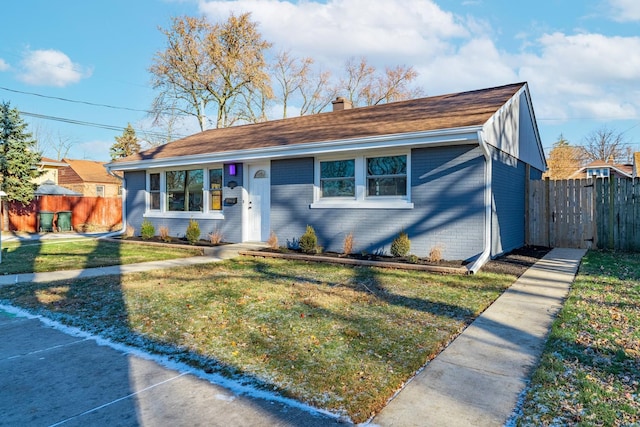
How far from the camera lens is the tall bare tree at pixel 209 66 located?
2736 cm

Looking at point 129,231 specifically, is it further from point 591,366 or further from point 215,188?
point 591,366

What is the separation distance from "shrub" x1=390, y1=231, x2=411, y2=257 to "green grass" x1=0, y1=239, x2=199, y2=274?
17.6ft

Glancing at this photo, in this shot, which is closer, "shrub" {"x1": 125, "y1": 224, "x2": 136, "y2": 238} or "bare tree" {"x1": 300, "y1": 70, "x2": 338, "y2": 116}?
"shrub" {"x1": 125, "y1": 224, "x2": 136, "y2": 238}

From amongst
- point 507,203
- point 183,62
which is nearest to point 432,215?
point 507,203

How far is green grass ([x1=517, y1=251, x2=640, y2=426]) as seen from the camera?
8.42 ft

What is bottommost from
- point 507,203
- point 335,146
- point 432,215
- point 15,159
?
point 432,215

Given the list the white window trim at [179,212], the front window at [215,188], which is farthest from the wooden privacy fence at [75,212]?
the front window at [215,188]

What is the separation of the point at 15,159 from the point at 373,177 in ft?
56.3

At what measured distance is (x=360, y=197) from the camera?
31.6 ft

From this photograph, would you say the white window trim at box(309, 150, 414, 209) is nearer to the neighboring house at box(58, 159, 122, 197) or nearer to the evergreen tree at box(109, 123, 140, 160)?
the neighboring house at box(58, 159, 122, 197)

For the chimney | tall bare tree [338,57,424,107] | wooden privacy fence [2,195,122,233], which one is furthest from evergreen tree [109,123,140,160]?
the chimney

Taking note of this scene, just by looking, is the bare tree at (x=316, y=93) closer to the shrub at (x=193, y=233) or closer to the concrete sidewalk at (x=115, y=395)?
the shrub at (x=193, y=233)

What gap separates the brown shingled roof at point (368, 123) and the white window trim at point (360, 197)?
531 mm

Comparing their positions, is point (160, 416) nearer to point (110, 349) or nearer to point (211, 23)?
point (110, 349)
